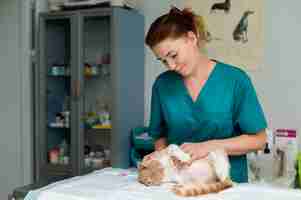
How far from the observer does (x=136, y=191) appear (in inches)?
44.9

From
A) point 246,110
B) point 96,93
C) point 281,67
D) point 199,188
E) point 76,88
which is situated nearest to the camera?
point 199,188

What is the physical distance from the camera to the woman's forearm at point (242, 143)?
129cm

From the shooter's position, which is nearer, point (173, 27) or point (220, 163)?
point (220, 163)

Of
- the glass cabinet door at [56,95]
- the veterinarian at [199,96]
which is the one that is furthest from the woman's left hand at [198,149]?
the glass cabinet door at [56,95]

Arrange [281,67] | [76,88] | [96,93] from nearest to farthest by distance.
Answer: [281,67] < [76,88] < [96,93]

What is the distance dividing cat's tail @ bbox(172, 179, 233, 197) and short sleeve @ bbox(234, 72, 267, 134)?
23 centimetres

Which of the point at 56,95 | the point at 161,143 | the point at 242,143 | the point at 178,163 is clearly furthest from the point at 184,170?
the point at 56,95

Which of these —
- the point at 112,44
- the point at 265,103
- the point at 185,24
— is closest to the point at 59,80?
the point at 112,44

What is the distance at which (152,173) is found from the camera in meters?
1.22

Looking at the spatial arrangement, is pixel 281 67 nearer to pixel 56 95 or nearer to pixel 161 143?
pixel 161 143

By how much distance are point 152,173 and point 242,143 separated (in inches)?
→ 11.8

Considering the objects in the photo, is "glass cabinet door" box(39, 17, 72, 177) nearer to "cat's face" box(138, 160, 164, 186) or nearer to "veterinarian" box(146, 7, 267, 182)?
"veterinarian" box(146, 7, 267, 182)

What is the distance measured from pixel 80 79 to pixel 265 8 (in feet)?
4.03

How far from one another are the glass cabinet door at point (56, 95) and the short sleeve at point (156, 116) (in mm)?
1455
